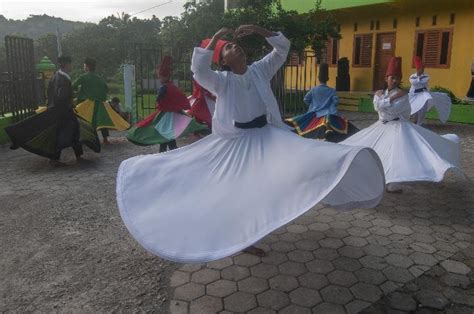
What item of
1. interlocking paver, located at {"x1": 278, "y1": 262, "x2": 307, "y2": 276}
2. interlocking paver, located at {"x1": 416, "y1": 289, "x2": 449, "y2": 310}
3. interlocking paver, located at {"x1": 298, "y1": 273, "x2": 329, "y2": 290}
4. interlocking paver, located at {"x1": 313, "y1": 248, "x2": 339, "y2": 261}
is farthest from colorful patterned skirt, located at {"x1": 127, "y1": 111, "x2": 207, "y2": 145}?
interlocking paver, located at {"x1": 416, "y1": 289, "x2": 449, "y2": 310}

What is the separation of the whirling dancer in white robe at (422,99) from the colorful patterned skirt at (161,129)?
556 centimetres

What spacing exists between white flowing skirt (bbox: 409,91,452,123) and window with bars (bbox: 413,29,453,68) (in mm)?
4657

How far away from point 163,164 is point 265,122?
0.96 meters

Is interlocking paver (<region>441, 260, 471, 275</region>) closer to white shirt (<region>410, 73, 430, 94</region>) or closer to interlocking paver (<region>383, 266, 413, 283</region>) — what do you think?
interlocking paver (<region>383, 266, 413, 283</region>)

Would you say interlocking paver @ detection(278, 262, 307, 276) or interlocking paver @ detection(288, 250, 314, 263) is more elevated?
interlocking paver @ detection(288, 250, 314, 263)

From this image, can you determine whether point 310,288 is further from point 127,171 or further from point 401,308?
point 127,171

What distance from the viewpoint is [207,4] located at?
26219 millimetres

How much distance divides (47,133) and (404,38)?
1283cm

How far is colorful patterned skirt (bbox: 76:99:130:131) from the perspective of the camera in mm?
8867

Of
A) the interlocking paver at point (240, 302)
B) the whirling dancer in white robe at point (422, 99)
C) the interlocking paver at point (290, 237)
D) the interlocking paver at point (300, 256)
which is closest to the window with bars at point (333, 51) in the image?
the whirling dancer in white robe at point (422, 99)

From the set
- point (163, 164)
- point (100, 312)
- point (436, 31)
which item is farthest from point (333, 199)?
point (436, 31)

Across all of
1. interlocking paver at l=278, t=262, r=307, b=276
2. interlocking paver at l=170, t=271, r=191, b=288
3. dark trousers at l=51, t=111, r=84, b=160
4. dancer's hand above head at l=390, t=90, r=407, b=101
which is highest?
dancer's hand above head at l=390, t=90, r=407, b=101

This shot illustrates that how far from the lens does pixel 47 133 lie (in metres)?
7.21

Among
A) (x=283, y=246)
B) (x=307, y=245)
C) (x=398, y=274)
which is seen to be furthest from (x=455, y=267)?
(x=283, y=246)
